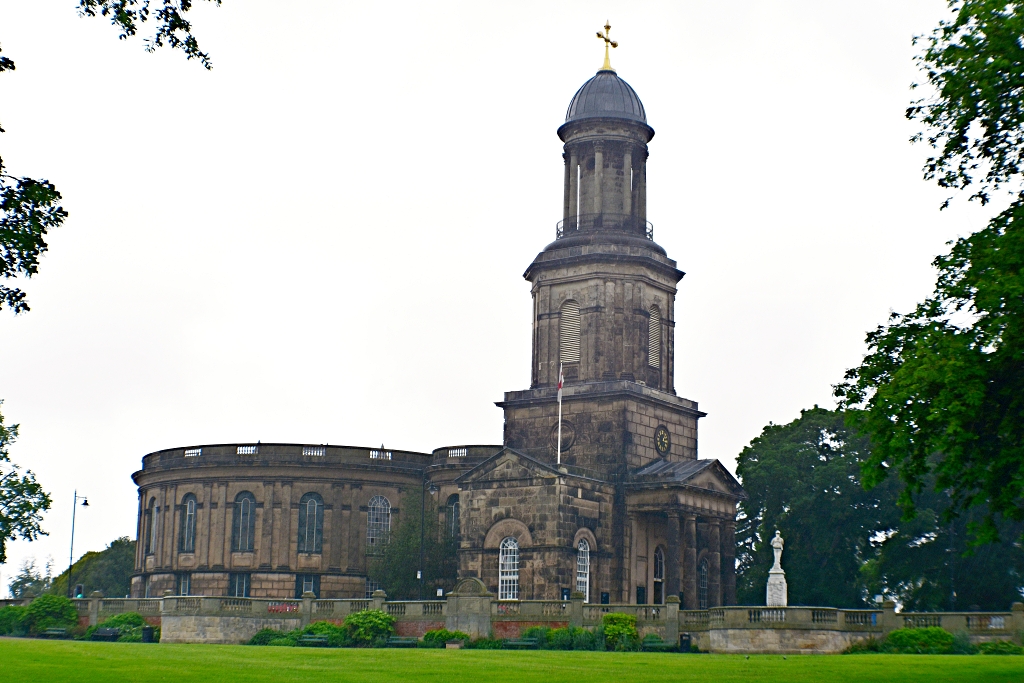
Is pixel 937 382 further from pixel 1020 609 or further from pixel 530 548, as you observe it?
pixel 530 548

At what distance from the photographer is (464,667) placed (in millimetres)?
28891

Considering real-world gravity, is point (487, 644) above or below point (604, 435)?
below

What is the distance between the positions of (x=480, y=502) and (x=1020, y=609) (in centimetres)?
2448

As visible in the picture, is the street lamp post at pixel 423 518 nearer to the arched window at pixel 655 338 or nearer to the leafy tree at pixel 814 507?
the arched window at pixel 655 338

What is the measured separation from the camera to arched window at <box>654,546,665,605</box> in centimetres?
5956

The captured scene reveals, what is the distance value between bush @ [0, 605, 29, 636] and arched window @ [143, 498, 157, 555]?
17.4 meters

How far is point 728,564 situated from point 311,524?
21.4 m

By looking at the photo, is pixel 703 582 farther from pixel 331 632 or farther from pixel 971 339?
pixel 971 339

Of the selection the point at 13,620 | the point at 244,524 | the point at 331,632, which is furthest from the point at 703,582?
→ the point at 13,620

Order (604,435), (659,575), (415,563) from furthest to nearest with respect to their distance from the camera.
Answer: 1. (415,563)
2. (659,575)
3. (604,435)

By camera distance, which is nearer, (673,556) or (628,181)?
(673,556)

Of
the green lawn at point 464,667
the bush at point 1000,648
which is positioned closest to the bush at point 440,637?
the green lawn at point 464,667

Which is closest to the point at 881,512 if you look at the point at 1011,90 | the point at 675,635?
the point at 675,635

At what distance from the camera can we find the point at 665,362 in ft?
206
